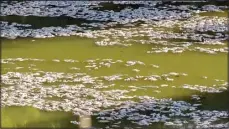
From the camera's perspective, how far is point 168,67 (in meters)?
6.04

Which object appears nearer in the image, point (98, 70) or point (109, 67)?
point (98, 70)

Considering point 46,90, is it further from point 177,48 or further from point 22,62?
point 177,48

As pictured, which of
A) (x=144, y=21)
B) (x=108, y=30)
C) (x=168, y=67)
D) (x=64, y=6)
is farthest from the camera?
(x=64, y=6)

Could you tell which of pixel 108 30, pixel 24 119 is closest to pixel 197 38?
pixel 108 30

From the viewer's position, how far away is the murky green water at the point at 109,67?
482 centimetres

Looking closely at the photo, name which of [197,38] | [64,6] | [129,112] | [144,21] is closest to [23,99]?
[129,112]

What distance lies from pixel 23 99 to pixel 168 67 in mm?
1628

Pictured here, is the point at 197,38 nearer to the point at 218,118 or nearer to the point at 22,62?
the point at 22,62

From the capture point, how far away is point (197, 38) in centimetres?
727

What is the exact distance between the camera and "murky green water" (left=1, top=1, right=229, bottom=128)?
15.8ft

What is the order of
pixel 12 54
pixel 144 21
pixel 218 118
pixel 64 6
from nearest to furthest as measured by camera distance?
pixel 218 118 < pixel 12 54 < pixel 144 21 < pixel 64 6

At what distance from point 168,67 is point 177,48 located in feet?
2.52

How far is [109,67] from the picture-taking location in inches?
239

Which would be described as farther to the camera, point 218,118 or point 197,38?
point 197,38
